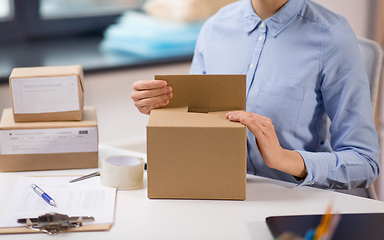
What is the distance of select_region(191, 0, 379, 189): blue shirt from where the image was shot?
1015mm

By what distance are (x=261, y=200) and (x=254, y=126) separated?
0.53ft

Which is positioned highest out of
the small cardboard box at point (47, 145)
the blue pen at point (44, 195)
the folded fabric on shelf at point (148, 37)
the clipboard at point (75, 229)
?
the folded fabric on shelf at point (148, 37)

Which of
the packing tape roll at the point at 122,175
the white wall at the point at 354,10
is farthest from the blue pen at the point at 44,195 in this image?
the white wall at the point at 354,10

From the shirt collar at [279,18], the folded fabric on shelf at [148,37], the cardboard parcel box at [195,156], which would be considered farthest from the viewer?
the folded fabric on shelf at [148,37]

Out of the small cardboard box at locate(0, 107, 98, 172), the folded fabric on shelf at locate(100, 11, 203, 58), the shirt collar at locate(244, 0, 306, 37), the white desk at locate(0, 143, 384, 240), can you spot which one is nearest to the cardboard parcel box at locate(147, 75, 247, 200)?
the white desk at locate(0, 143, 384, 240)

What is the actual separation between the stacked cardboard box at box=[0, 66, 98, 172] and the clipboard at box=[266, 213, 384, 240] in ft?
1.71

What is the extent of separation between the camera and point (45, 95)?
3.40 ft

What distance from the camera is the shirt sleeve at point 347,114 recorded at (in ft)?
3.27

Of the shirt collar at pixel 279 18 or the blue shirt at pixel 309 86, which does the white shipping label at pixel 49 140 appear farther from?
the shirt collar at pixel 279 18

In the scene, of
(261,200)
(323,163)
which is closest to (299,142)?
(323,163)

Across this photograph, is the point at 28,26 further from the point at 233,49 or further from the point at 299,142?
the point at 299,142

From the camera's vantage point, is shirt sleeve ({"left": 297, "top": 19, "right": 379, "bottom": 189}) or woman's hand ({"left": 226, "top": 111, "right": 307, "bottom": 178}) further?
shirt sleeve ({"left": 297, "top": 19, "right": 379, "bottom": 189})

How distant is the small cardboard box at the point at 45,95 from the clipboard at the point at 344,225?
580 mm

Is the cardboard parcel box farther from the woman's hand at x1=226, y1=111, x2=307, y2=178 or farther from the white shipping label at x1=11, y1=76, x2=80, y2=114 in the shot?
the white shipping label at x1=11, y1=76, x2=80, y2=114
